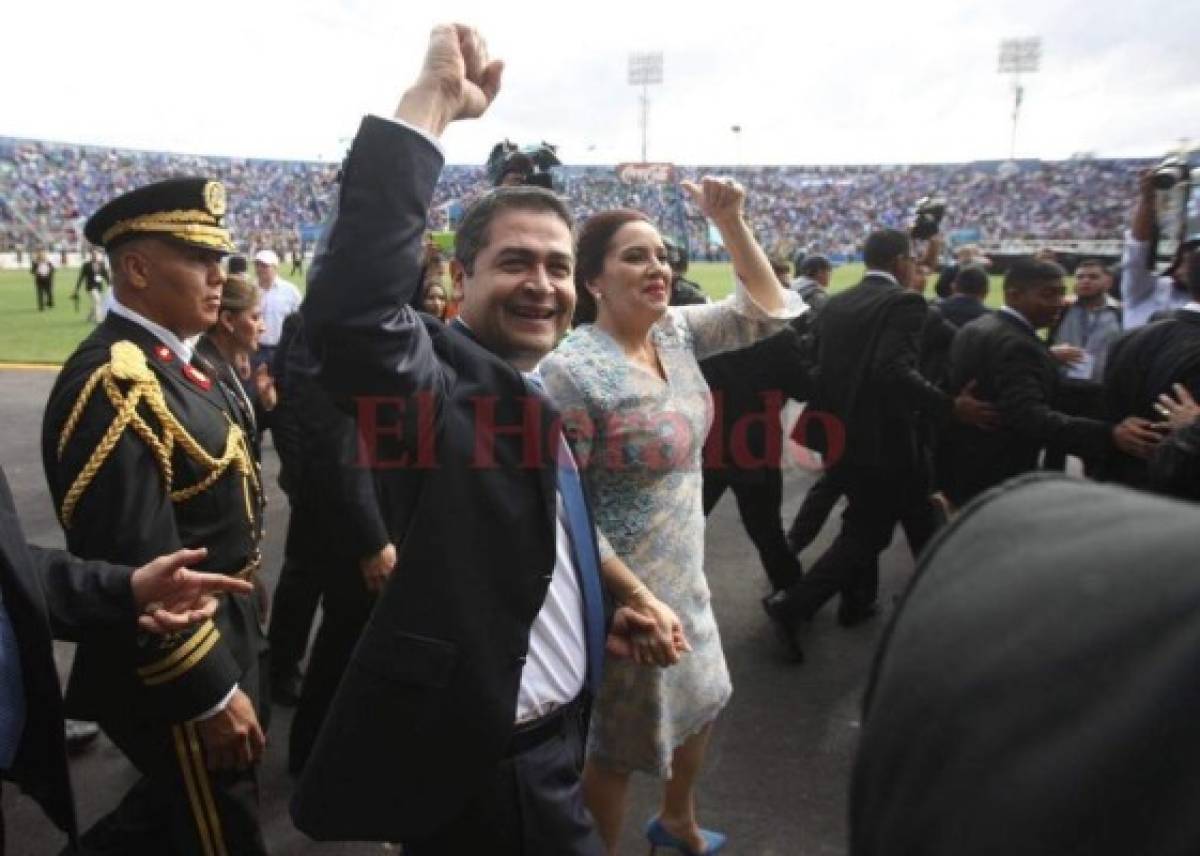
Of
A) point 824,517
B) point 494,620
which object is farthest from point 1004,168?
point 494,620

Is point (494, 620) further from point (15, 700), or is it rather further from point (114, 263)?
point (114, 263)

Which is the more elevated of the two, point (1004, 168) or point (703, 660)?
point (1004, 168)

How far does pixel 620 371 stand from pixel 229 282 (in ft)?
6.99

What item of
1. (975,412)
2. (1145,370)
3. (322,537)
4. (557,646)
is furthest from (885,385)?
(557,646)

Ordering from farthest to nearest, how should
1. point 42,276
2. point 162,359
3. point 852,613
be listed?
1. point 42,276
2. point 852,613
3. point 162,359

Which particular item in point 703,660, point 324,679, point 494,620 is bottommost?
point 324,679

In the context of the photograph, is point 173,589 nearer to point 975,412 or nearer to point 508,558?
point 508,558

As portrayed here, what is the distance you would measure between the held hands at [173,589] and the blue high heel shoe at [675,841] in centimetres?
160

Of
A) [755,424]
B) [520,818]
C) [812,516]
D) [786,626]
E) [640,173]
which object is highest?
[640,173]

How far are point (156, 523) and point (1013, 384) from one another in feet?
11.6

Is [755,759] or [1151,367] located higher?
[1151,367]

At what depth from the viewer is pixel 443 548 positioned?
143cm

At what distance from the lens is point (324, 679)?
10.1ft

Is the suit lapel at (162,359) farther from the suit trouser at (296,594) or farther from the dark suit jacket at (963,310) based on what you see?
the dark suit jacket at (963,310)
